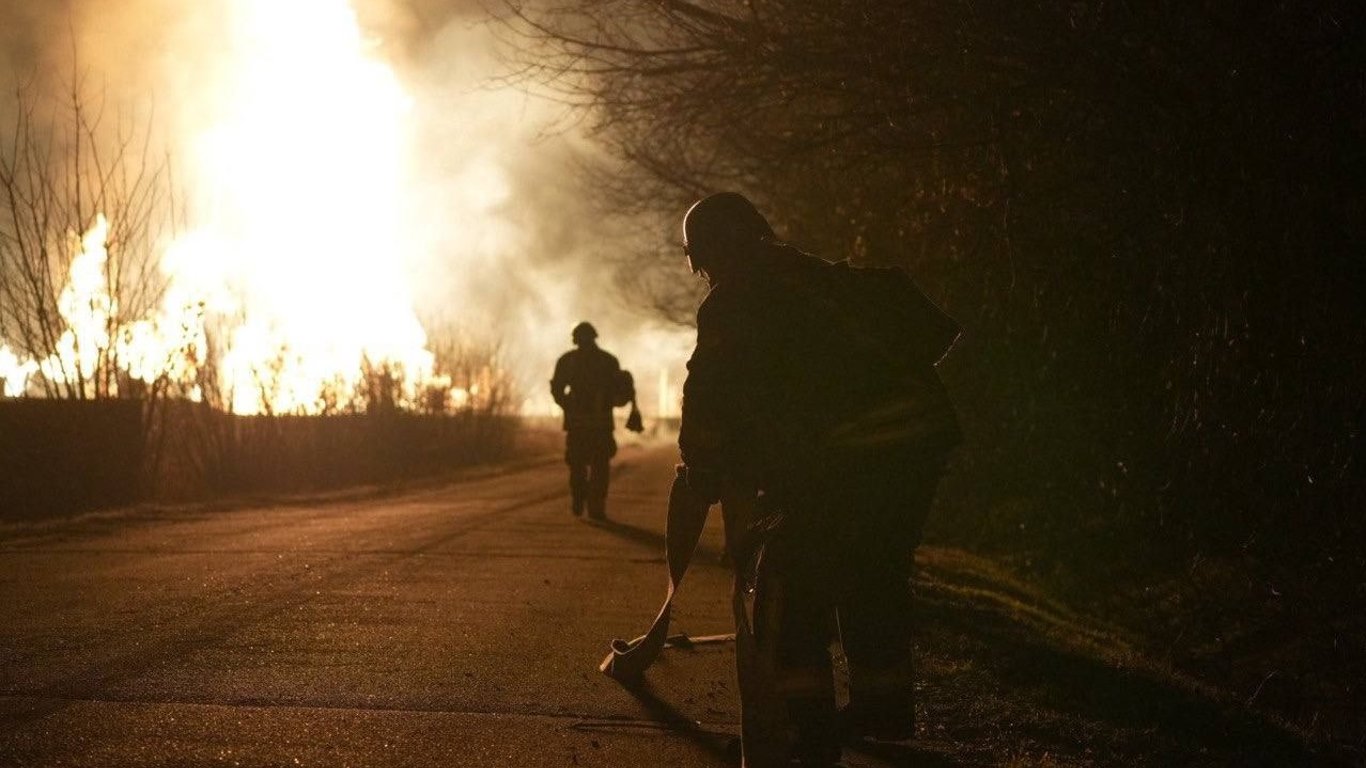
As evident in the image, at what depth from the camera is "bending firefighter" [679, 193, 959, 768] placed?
13.6 ft

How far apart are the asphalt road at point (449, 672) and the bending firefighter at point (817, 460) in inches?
27.7

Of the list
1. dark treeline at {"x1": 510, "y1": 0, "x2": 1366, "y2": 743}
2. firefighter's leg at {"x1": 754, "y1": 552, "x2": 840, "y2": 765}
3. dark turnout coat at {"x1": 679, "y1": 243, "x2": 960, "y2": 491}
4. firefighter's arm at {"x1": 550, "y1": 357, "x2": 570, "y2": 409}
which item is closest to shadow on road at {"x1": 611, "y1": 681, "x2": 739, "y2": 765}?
firefighter's leg at {"x1": 754, "y1": 552, "x2": 840, "y2": 765}

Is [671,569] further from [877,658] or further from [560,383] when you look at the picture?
[560,383]

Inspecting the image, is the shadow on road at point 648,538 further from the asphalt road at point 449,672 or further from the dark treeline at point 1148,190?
the dark treeline at point 1148,190

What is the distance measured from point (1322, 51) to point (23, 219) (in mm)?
12986

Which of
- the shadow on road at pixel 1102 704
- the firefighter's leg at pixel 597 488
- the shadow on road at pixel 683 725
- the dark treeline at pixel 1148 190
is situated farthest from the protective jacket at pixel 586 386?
the shadow on road at pixel 683 725

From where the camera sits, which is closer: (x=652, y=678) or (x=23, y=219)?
(x=652, y=678)

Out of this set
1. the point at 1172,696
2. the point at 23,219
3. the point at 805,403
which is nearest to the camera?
the point at 805,403

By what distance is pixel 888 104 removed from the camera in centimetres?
900

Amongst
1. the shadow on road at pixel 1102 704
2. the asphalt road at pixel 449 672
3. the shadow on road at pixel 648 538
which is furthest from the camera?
the shadow on road at pixel 648 538

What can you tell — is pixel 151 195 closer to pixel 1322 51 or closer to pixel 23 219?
pixel 23 219

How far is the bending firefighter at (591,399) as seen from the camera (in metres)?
15.0

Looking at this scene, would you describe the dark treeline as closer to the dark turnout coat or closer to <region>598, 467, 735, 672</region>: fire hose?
<region>598, 467, 735, 672</region>: fire hose

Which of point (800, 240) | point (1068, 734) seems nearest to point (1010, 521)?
point (800, 240)
